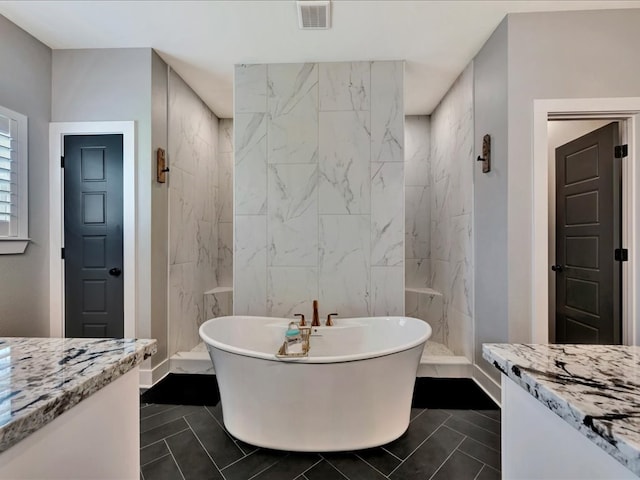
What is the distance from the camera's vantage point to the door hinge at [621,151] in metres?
2.18

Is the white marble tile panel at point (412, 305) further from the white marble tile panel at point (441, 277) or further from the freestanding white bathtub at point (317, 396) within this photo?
the freestanding white bathtub at point (317, 396)

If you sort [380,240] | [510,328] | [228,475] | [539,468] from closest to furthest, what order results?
[539,468]
[228,475]
[510,328]
[380,240]

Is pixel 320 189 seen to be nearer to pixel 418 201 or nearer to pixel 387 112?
pixel 387 112

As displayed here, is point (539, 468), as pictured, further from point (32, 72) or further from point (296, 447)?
point (32, 72)

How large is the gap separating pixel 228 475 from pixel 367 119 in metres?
2.65

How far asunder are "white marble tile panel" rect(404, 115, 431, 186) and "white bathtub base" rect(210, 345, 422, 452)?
8.72 ft

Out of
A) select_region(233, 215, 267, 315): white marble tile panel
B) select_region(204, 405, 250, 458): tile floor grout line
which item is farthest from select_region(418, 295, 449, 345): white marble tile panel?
select_region(204, 405, 250, 458): tile floor grout line

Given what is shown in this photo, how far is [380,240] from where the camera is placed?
2.70 meters

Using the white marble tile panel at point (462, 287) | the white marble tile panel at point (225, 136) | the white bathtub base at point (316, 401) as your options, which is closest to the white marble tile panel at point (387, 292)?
the white marble tile panel at point (462, 287)

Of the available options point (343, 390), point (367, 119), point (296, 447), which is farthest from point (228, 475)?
point (367, 119)

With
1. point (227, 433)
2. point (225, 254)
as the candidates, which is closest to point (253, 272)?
point (227, 433)

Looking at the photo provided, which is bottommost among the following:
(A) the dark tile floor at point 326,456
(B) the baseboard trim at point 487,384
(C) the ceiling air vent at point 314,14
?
(A) the dark tile floor at point 326,456

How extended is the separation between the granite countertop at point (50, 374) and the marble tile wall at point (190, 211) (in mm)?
2183

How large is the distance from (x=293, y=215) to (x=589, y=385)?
7.50 feet
